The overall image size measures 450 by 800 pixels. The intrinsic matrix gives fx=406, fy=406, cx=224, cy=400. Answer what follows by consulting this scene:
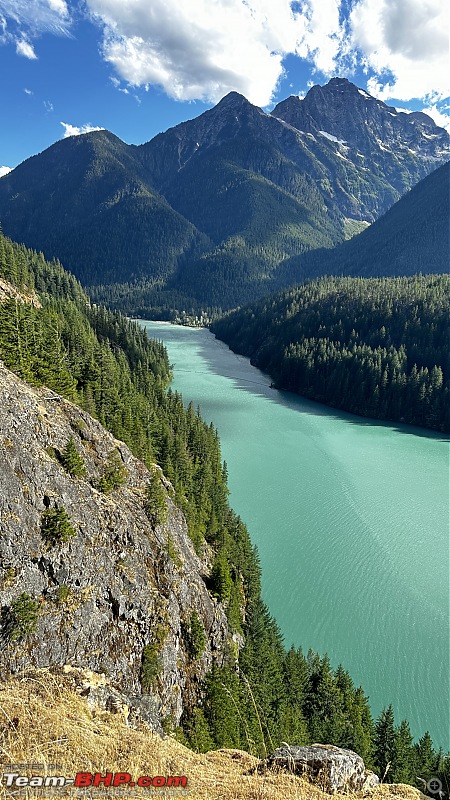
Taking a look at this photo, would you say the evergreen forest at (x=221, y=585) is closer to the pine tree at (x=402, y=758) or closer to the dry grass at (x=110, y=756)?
the pine tree at (x=402, y=758)

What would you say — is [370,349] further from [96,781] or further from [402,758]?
[96,781]

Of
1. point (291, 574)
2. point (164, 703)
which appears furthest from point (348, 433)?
point (164, 703)

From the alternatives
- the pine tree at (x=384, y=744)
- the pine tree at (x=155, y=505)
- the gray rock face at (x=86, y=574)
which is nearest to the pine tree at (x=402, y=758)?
the pine tree at (x=384, y=744)

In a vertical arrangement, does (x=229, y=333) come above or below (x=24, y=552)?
above

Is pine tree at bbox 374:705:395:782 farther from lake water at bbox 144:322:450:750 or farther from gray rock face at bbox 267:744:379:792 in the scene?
gray rock face at bbox 267:744:379:792

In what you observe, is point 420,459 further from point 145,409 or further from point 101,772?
point 101,772

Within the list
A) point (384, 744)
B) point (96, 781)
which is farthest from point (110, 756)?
point (384, 744)
